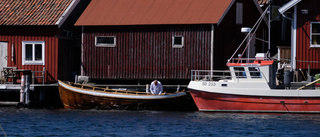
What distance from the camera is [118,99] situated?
3659 centimetres

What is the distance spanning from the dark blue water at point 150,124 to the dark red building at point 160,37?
4161 millimetres

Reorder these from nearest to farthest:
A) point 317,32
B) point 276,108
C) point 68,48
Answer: point 276,108 → point 317,32 → point 68,48

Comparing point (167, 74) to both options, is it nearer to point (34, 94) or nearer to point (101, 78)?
point (101, 78)

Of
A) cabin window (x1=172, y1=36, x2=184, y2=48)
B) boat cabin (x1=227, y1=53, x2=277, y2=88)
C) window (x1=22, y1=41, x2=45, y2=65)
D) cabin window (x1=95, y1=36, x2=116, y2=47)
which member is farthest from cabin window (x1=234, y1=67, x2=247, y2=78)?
window (x1=22, y1=41, x2=45, y2=65)

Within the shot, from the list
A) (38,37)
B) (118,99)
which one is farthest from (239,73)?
(38,37)

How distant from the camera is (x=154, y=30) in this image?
39438 millimetres

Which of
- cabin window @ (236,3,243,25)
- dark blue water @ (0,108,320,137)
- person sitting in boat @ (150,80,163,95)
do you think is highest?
cabin window @ (236,3,243,25)

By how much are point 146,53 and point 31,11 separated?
7.51m

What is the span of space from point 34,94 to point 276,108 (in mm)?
14548

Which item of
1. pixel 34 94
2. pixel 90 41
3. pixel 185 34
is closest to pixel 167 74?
pixel 185 34

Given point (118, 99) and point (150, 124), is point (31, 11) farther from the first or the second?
point (150, 124)

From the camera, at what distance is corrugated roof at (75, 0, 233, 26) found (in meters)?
38.9

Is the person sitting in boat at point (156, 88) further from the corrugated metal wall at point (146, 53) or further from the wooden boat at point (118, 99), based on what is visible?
the corrugated metal wall at point (146, 53)

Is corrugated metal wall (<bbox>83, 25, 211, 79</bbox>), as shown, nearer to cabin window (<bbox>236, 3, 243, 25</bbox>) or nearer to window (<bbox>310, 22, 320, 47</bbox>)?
cabin window (<bbox>236, 3, 243, 25</bbox>)
